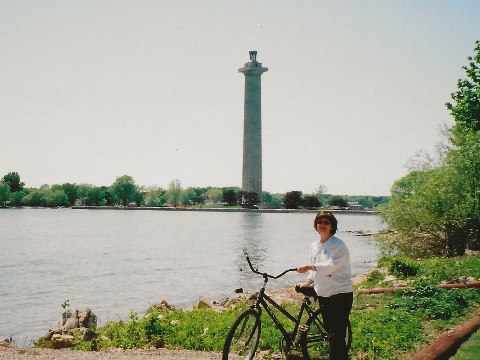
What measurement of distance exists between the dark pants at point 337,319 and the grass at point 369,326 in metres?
1.48

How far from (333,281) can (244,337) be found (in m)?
1.61

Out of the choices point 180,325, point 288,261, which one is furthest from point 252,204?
point 180,325

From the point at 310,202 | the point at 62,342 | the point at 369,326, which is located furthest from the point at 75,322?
the point at 310,202

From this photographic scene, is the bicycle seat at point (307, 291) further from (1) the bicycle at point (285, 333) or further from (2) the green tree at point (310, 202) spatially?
(2) the green tree at point (310, 202)

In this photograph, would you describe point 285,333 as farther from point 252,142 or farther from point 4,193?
point 4,193

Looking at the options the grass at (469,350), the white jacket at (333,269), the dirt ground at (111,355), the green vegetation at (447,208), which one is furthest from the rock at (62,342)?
the green vegetation at (447,208)

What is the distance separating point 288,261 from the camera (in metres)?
43.7

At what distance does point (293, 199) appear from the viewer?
193 meters

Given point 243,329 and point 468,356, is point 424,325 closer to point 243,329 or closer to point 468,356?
point 468,356

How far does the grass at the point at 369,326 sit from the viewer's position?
9.68 m

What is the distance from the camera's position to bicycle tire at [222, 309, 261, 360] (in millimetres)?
7523

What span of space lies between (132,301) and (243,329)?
18223 millimetres

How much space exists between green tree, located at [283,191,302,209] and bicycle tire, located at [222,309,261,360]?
186 metres

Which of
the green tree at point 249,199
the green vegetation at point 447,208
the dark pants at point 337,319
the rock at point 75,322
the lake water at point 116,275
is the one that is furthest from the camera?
the green tree at point 249,199
